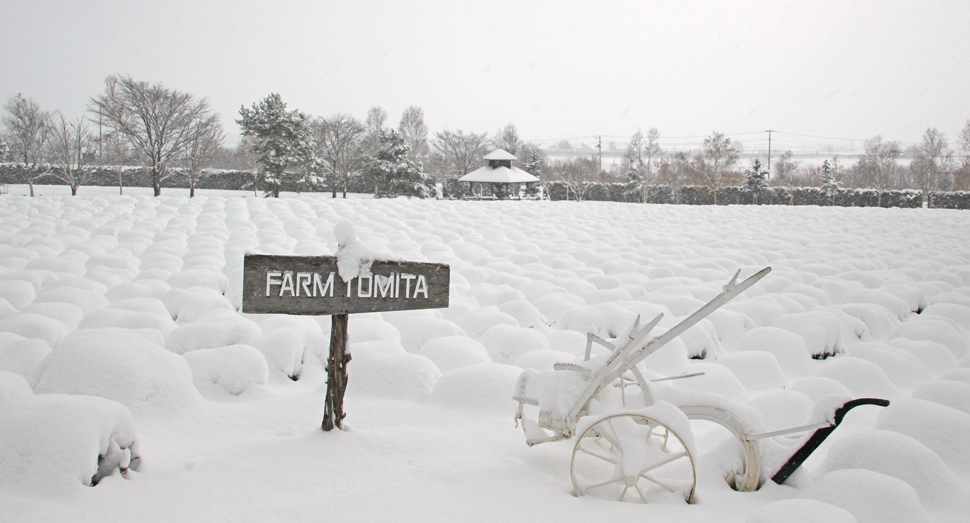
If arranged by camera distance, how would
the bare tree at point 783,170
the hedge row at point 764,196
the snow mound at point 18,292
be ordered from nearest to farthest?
the snow mound at point 18,292 → the hedge row at point 764,196 → the bare tree at point 783,170

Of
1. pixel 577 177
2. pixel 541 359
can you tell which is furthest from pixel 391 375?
pixel 577 177

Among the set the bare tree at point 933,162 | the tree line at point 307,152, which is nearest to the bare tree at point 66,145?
the tree line at point 307,152

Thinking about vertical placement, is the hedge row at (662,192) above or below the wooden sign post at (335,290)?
above

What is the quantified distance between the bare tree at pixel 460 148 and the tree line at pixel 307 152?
89mm

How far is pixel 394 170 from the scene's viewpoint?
30.6 meters

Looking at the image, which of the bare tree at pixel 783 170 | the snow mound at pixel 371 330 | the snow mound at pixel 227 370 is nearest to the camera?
the snow mound at pixel 227 370

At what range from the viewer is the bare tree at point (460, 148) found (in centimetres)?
4606

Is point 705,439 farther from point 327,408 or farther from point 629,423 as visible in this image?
point 327,408

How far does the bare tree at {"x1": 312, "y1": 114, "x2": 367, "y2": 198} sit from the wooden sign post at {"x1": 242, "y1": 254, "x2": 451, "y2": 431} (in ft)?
103

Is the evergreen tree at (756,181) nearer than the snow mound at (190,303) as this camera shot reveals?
No

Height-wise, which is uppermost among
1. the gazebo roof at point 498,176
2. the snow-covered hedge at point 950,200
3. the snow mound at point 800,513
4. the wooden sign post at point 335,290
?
the gazebo roof at point 498,176

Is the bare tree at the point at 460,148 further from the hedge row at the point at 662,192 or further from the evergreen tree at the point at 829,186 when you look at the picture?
the evergreen tree at the point at 829,186

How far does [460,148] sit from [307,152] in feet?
64.1

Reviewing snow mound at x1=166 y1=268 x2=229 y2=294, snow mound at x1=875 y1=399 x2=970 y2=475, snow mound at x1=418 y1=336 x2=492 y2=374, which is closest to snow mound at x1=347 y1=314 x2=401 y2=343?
snow mound at x1=418 y1=336 x2=492 y2=374
